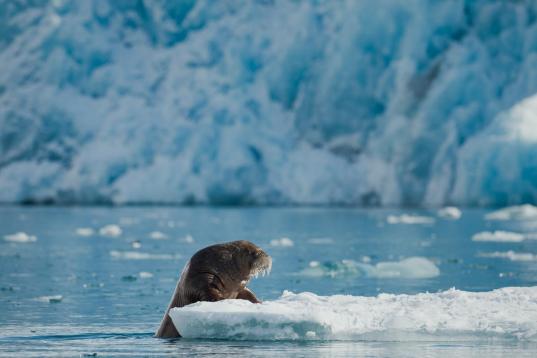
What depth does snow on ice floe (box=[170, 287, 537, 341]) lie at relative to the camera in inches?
290

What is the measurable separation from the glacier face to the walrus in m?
23.4

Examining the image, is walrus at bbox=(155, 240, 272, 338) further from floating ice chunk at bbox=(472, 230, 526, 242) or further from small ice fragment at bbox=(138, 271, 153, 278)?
floating ice chunk at bbox=(472, 230, 526, 242)

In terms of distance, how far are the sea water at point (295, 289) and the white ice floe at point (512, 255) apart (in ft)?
0.07

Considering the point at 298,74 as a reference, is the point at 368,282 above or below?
below

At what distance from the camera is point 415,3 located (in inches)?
1389

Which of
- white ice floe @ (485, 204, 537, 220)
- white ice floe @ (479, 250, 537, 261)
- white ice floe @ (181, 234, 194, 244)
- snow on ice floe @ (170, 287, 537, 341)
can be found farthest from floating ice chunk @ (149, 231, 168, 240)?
snow on ice floe @ (170, 287, 537, 341)

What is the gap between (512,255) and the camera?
1697 cm

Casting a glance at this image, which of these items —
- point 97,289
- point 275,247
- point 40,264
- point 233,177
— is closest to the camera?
point 97,289

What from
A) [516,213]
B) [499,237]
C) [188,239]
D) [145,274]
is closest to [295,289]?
[145,274]

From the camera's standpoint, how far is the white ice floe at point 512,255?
16.5 m

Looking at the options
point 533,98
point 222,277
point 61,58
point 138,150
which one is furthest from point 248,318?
point 61,58

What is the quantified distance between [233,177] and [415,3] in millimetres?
8209

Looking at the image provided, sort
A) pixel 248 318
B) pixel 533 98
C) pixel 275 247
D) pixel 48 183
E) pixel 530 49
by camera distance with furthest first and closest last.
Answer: pixel 48 183
pixel 530 49
pixel 533 98
pixel 275 247
pixel 248 318

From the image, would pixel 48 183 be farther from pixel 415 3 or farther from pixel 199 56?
pixel 415 3
